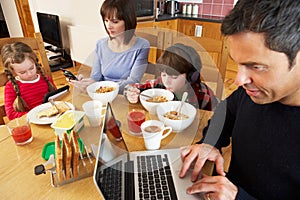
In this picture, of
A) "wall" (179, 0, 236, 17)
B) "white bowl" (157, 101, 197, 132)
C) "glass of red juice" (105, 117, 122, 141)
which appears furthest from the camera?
"wall" (179, 0, 236, 17)

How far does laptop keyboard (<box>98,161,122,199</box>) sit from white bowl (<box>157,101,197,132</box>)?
0.27 metres

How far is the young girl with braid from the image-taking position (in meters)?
1.28

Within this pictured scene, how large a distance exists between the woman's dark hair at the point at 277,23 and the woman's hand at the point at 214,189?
0.35m

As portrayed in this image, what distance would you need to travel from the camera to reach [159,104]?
0.93 meters

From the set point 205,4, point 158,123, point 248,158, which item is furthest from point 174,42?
point 205,4

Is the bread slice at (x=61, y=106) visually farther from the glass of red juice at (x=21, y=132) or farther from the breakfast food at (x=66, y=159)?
the breakfast food at (x=66, y=159)

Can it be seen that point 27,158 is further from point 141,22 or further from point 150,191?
point 141,22

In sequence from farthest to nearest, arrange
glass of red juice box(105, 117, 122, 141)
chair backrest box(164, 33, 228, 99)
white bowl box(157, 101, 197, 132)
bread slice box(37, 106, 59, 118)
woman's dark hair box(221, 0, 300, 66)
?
chair backrest box(164, 33, 228, 99), bread slice box(37, 106, 59, 118), white bowl box(157, 101, 197, 132), glass of red juice box(105, 117, 122, 141), woman's dark hair box(221, 0, 300, 66)

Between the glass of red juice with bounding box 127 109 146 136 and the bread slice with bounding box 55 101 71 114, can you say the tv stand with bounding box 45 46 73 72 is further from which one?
the glass of red juice with bounding box 127 109 146 136

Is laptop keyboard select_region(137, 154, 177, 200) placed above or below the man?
below

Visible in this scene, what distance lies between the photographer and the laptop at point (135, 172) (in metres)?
0.56

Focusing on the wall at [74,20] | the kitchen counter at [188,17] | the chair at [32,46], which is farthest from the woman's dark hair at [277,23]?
the kitchen counter at [188,17]

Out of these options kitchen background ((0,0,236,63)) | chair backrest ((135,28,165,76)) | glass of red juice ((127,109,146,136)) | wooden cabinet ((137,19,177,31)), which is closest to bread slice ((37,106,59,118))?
glass of red juice ((127,109,146,136))

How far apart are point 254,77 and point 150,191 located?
0.42 metres
